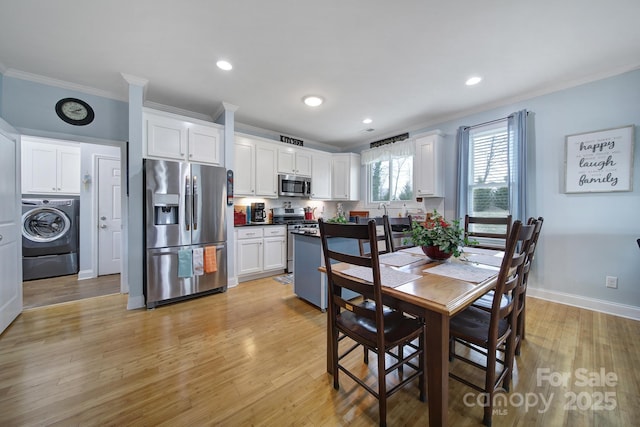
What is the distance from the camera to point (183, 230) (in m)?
2.99

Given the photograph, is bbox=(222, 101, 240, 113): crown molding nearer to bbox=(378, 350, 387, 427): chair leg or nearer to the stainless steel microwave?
the stainless steel microwave

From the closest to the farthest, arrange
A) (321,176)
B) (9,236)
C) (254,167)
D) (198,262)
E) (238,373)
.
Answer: (238,373)
(9,236)
(198,262)
(254,167)
(321,176)

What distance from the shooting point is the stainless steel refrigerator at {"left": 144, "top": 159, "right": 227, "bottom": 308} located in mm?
2797

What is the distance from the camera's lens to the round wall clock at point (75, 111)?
2.80m

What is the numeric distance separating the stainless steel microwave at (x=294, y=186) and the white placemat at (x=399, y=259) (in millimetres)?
2855

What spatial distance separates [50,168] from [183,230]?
128 inches

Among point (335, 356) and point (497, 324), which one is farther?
point (335, 356)

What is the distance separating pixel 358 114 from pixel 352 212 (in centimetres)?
223

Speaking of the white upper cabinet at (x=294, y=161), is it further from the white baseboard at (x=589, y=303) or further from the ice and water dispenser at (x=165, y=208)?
the white baseboard at (x=589, y=303)

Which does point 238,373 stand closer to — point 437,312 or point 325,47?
point 437,312

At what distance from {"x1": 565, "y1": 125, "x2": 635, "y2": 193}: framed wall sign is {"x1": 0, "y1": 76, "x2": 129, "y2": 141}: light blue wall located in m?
5.60

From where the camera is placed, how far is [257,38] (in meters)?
2.10

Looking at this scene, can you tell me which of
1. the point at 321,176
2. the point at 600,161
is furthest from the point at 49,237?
the point at 600,161

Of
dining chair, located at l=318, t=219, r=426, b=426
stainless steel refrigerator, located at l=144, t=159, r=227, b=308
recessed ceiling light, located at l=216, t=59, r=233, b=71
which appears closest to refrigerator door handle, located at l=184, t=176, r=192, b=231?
stainless steel refrigerator, located at l=144, t=159, r=227, b=308
